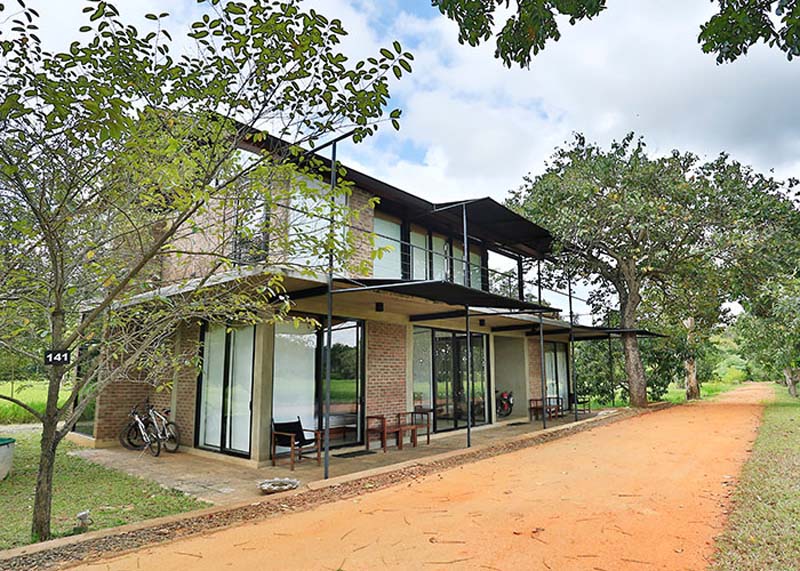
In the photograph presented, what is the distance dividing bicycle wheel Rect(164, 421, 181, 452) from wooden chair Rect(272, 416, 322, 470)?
280 cm

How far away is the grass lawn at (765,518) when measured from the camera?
3.94 m

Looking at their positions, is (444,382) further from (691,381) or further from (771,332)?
(691,381)

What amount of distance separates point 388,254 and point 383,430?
3.85 metres

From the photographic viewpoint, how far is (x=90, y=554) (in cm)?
438

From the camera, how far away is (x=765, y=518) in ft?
16.1


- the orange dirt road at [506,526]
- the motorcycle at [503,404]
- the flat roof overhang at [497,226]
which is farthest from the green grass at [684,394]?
the orange dirt road at [506,526]

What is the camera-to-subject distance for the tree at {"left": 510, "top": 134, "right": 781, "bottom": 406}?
15.5m

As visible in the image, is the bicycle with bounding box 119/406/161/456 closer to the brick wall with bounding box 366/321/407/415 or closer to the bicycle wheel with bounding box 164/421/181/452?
the bicycle wheel with bounding box 164/421/181/452

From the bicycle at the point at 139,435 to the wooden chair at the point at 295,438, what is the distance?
2.71m

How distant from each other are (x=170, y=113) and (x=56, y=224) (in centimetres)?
137

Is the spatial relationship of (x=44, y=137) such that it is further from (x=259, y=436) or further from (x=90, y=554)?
(x=259, y=436)

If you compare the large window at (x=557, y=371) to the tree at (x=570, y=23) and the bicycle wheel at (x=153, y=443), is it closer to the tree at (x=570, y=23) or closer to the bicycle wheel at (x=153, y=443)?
the bicycle wheel at (x=153, y=443)

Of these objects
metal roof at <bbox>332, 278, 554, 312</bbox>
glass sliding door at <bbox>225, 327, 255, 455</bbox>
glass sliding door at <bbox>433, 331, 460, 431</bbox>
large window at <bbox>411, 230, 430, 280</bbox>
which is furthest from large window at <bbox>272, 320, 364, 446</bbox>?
glass sliding door at <bbox>433, 331, 460, 431</bbox>

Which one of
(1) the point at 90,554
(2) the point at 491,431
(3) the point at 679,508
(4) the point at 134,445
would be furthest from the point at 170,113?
(2) the point at 491,431
